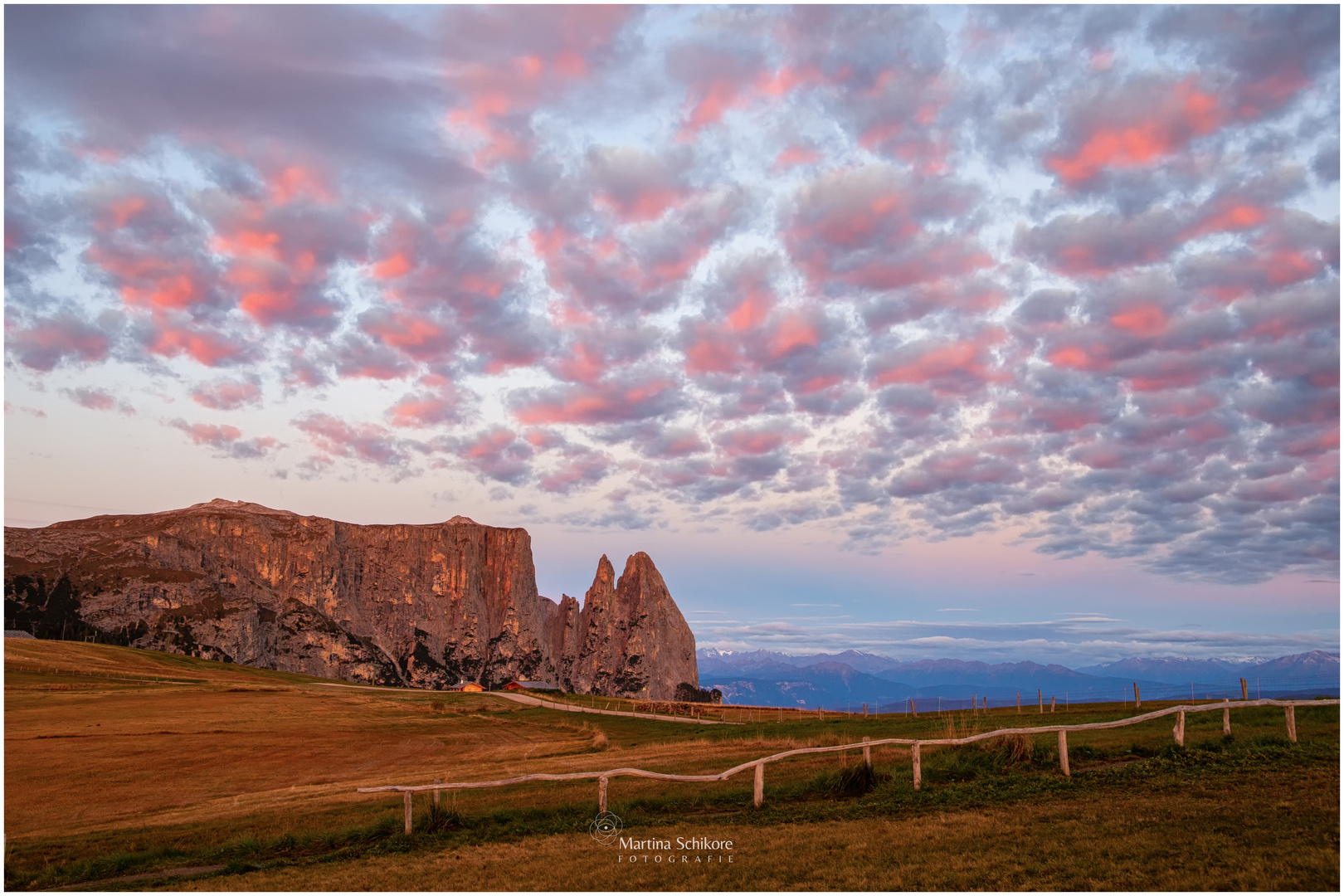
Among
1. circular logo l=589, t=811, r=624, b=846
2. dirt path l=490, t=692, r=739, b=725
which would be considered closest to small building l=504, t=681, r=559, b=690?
dirt path l=490, t=692, r=739, b=725

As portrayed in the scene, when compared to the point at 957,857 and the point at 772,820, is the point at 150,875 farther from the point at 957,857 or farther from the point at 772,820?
the point at 957,857

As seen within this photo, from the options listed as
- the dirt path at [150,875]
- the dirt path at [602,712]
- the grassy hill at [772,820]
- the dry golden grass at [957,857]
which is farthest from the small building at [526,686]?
the dry golden grass at [957,857]

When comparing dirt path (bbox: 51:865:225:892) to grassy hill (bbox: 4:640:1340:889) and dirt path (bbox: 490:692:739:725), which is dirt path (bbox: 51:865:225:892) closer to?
grassy hill (bbox: 4:640:1340:889)

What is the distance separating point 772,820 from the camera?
16875mm

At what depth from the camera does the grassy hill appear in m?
12.2

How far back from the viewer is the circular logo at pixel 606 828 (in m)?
16.3

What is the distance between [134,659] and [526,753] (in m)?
123

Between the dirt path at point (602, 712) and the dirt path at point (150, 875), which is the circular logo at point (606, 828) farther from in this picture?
the dirt path at point (602, 712)

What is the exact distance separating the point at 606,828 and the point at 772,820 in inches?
144

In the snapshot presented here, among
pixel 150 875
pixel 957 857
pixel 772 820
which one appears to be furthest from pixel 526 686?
pixel 957 857

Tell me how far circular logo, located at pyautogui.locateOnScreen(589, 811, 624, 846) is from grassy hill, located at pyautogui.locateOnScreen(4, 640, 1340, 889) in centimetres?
25

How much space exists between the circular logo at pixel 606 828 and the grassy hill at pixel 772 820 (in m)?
0.25

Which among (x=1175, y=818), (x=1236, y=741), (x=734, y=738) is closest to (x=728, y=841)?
(x=1175, y=818)

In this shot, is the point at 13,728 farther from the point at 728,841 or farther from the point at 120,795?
the point at 728,841
